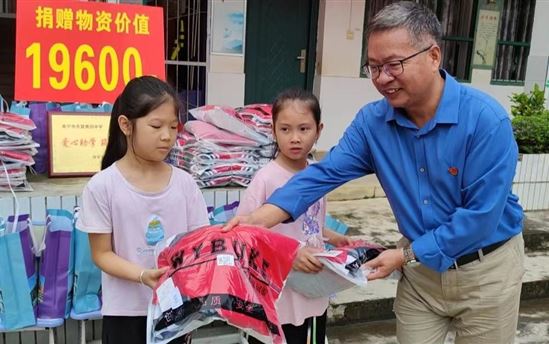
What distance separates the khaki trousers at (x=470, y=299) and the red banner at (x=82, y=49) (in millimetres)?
1849

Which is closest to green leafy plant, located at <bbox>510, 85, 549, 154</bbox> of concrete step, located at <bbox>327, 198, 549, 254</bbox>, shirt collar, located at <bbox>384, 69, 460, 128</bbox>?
concrete step, located at <bbox>327, 198, 549, 254</bbox>

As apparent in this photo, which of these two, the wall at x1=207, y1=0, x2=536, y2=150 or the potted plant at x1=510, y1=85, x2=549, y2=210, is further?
the wall at x1=207, y1=0, x2=536, y2=150

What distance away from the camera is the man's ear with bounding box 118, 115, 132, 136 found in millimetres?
1723

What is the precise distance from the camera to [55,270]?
2285 millimetres

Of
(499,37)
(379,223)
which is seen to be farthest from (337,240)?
(499,37)

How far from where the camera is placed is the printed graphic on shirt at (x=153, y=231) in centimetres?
174

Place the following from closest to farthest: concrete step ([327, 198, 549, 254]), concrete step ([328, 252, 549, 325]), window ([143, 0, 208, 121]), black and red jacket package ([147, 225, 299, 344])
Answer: black and red jacket package ([147, 225, 299, 344]) → concrete step ([328, 252, 549, 325]) → concrete step ([327, 198, 549, 254]) → window ([143, 0, 208, 121])

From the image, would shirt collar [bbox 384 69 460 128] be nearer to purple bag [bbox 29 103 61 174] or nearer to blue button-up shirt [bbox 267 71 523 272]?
blue button-up shirt [bbox 267 71 523 272]

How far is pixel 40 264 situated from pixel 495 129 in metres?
1.92

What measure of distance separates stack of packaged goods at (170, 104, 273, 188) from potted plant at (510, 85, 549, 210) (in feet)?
10.2

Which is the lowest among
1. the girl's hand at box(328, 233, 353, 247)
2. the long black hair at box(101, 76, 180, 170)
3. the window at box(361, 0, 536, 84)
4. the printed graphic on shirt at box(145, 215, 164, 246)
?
the girl's hand at box(328, 233, 353, 247)

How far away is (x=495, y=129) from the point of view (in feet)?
5.40

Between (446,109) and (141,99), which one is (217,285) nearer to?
(141,99)

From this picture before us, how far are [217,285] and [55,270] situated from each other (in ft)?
3.97
